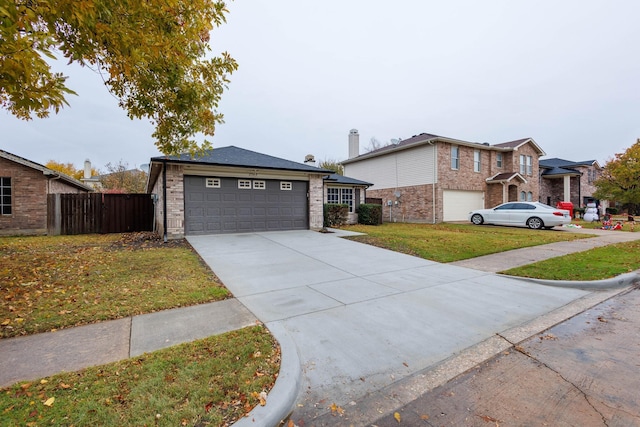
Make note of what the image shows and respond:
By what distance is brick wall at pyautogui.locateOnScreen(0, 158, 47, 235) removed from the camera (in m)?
12.5

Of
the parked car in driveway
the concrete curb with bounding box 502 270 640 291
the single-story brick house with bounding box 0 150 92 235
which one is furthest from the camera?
the parked car in driveway

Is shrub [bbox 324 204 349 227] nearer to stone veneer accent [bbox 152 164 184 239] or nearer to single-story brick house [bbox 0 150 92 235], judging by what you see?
stone veneer accent [bbox 152 164 184 239]

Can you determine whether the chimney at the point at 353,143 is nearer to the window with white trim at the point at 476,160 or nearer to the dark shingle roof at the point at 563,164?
the window with white trim at the point at 476,160

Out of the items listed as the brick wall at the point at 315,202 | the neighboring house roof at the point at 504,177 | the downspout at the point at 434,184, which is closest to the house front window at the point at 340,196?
the brick wall at the point at 315,202

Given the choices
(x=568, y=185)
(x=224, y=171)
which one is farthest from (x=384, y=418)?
(x=568, y=185)

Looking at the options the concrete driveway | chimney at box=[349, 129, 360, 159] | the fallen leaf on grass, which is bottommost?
the fallen leaf on grass

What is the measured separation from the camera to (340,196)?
18.4m

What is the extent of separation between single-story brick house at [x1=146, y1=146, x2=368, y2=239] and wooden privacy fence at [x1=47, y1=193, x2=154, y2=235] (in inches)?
82.1

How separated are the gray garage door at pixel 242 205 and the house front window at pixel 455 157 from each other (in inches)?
467

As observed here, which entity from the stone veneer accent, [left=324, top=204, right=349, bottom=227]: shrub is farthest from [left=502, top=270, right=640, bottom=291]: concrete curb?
[left=324, top=204, right=349, bottom=227]: shrub

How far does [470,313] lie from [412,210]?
17.2 meters

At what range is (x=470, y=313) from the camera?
4.12 metres

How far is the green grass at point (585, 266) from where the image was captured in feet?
19.6

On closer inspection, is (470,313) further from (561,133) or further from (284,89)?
(561,133)
